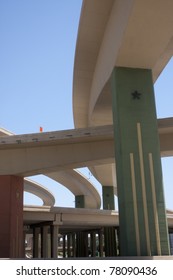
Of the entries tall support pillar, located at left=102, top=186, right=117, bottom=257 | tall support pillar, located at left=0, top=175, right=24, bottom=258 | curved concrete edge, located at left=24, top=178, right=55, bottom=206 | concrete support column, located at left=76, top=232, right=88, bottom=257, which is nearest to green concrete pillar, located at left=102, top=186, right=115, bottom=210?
tall support pillar, located at left=102, top=186, right=117, bottom=257

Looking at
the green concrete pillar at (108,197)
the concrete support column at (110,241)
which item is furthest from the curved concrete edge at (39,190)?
the concrete support column at (110,241)

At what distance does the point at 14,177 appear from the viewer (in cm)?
2519

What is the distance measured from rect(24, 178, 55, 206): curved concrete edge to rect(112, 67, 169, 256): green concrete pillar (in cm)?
3080

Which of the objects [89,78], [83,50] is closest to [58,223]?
[89,78]

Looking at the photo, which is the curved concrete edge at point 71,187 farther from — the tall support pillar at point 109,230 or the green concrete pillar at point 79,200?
the tall support pillar at point 109,230

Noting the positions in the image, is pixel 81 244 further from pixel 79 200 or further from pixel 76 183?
pixel 76 183

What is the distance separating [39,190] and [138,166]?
35.7 m

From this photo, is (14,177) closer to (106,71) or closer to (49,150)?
(49,150)

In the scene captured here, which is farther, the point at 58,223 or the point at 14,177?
the point at 58,223

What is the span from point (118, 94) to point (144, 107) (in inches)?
60.0

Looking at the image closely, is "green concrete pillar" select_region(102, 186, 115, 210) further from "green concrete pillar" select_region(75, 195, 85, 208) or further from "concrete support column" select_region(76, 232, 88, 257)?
"concrete support column" select_region(76, 232, 88, 257)

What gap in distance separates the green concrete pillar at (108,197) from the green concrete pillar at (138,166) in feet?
84.6
